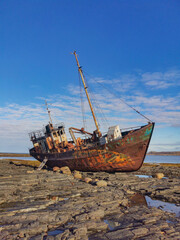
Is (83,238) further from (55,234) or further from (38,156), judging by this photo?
(38,156)

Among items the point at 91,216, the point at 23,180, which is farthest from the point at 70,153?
the point at 91,216

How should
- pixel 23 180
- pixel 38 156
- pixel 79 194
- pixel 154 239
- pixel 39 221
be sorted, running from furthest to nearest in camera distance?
1. pixel 38 156
2. pixel 23 180
3. pixel 79 194
4. pixel 39 221
5. pixel 154 239

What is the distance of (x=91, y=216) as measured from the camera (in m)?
9.72

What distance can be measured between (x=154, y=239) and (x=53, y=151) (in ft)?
94.1

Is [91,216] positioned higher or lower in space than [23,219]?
lower

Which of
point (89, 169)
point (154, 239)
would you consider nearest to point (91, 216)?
point (154, 239)

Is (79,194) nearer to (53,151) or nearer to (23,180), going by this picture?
(23,180)

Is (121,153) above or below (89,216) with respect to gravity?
above

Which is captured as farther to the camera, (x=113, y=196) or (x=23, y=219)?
(x=113, y=196)

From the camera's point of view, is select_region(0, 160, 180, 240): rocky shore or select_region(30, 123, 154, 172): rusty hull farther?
select_region(30, 123, 154, 172): rusty hull

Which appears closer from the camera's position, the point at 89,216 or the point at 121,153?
the point at 89,216

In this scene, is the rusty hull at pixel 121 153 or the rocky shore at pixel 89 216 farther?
the rusty hull at pixel 121 153

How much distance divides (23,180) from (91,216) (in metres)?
12.1

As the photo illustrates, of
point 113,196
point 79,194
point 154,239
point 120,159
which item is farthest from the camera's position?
point 120,159
